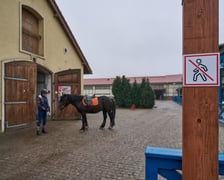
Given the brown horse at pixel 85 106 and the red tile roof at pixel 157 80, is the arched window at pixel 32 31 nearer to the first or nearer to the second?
the brown horse at pixel 85 106

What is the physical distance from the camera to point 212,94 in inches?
49.5

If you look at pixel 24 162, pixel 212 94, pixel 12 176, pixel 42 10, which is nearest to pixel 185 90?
pixel 212 94

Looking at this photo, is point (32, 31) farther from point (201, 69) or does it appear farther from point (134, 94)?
point (134, 94)

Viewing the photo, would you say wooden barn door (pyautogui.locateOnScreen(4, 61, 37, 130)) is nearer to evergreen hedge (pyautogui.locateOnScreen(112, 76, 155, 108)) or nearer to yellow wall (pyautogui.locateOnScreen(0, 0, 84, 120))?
yellow wall (pyautogui.locateOnScreen(0, 0, 84, 120))

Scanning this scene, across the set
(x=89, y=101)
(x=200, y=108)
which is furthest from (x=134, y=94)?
(x=200, y=108)

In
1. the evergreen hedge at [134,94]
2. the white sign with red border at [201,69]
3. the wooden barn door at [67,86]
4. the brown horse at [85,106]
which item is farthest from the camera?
the evergreen hedge at [134,94]

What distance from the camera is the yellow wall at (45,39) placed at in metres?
5.81

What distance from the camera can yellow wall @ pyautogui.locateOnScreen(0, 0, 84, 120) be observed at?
5814 millimetres

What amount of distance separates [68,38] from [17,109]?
5.67 meters

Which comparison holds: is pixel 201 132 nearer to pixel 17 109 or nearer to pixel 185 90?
pixel 185 90

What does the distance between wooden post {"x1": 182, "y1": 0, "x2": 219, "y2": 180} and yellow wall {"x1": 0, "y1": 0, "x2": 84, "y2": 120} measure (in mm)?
6800

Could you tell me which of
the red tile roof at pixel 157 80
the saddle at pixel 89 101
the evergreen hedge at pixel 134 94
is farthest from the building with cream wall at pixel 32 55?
the red tile roof at pixel 157 80

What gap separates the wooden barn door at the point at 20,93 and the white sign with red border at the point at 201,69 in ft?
22.1

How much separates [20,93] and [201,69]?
23.3ft
